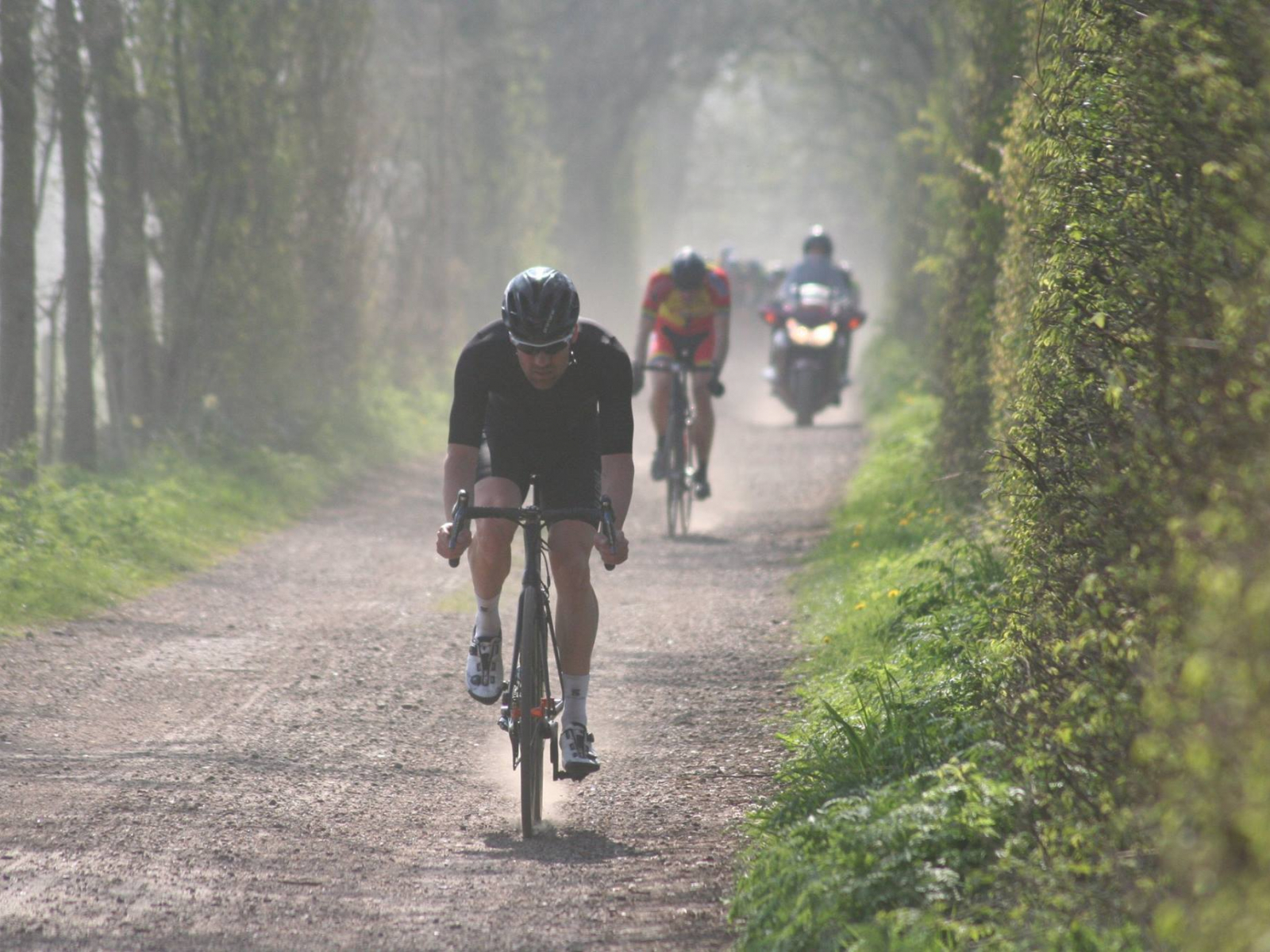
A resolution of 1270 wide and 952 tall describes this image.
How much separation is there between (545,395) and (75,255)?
9615 mm

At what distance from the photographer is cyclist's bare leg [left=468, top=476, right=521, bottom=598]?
5.60 meters

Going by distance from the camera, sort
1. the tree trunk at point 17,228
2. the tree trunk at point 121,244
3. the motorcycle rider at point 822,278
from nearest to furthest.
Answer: the tree trunk at point 17,228 < the tree trunk at point 121,244 < the motorcycle rider at point 822,278

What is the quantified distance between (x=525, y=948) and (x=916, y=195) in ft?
74.0

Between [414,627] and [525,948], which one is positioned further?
[414,627]

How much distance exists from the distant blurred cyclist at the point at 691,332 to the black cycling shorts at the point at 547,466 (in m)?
6.36

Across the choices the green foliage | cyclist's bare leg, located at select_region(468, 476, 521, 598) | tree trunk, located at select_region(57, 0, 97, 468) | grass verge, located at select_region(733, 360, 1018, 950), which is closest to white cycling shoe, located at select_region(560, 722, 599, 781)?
cyclist's bare leg, located at select_region(468, 476, 521, 598)

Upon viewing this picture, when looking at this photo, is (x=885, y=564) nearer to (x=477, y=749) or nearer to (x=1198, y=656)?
(x=477, y=749)

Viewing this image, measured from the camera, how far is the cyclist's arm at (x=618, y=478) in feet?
18.4

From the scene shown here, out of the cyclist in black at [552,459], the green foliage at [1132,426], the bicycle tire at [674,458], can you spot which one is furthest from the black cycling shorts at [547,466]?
the bicycle tire at [674,458]

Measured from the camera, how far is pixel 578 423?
5781mm

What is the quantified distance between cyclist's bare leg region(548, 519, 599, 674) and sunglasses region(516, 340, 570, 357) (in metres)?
0.63

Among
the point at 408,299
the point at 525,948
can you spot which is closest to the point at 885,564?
the point at 525,948

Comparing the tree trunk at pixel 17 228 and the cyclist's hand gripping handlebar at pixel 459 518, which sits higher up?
the tree trunk at pixel 17 228

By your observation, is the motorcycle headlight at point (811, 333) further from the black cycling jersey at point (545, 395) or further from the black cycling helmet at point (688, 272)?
the black cycling jersey at point (545, 395)
